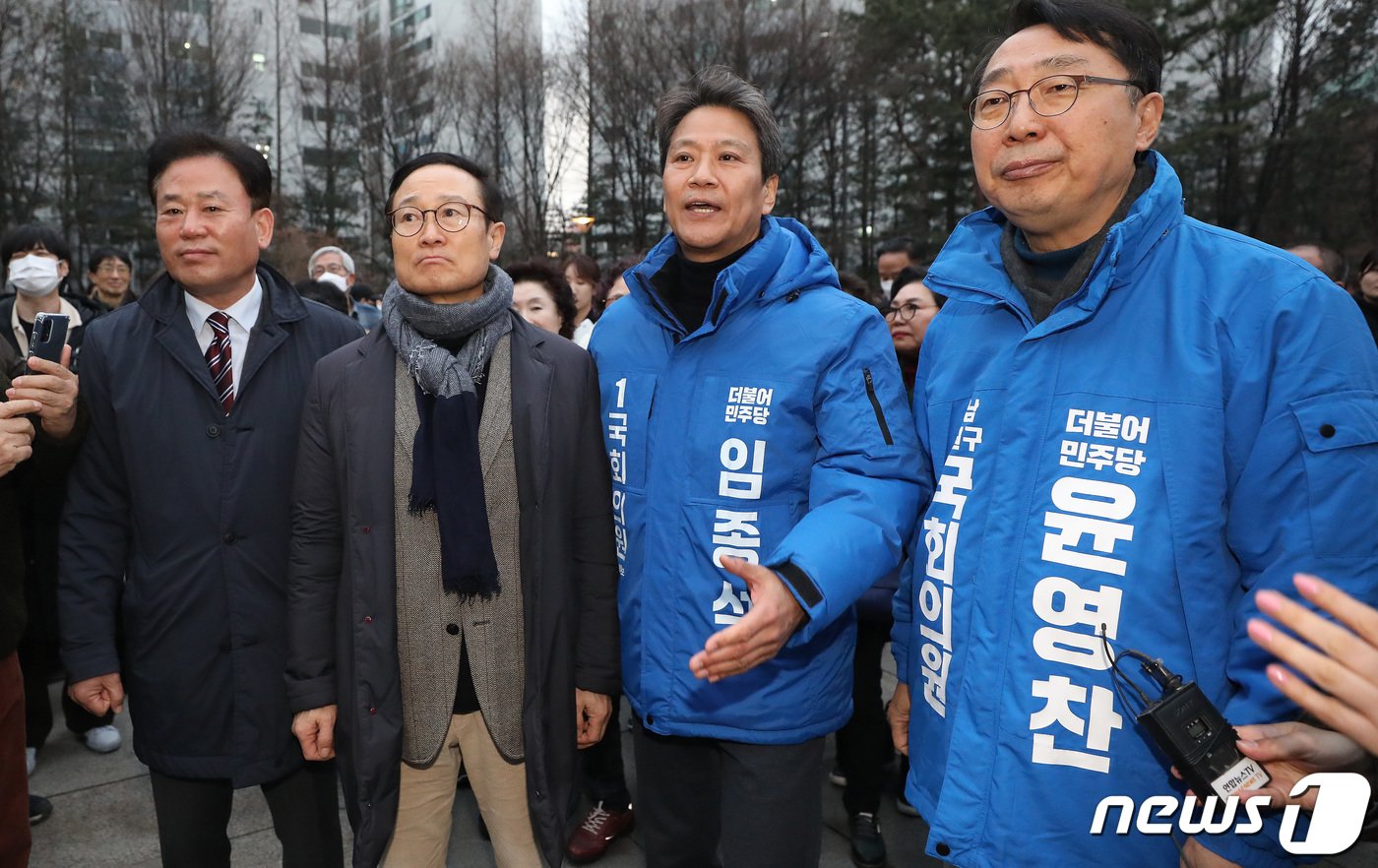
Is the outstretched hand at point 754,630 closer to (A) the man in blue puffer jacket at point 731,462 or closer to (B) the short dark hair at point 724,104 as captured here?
(A) the man in blue puffer jacket at point 731,462

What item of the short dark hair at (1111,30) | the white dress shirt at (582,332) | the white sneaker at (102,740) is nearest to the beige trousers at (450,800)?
the short dark hair at (1111,30)

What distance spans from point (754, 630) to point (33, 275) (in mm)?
4955

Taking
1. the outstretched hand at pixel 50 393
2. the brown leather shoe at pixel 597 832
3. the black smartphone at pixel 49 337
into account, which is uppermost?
the black smartphone at pixel 49 337

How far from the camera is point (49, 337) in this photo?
2217 mm

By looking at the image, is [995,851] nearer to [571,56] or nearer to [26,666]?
[26,666]

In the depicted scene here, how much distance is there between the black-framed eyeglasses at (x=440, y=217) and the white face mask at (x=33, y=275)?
12.2 feet

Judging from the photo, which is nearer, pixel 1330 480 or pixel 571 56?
pixel 1330 480

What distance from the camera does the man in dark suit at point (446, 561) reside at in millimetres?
2125

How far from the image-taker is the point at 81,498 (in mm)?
2334

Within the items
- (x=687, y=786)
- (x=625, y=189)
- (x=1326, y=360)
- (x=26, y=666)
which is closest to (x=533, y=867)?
(x=687, y=786)

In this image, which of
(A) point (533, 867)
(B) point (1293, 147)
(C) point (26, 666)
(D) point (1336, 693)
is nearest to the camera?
(D) point (1336, 693)

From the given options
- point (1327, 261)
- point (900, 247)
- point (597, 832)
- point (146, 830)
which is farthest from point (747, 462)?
point (1327, 261)

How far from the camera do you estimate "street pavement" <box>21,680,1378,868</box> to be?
10.7 feet

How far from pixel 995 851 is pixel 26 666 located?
13.5ft
